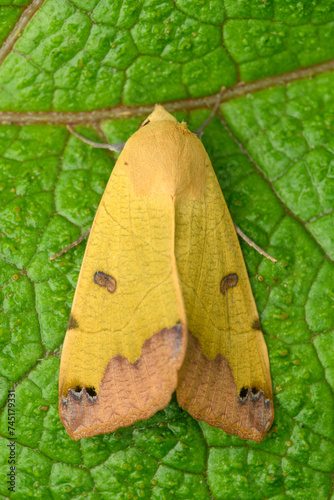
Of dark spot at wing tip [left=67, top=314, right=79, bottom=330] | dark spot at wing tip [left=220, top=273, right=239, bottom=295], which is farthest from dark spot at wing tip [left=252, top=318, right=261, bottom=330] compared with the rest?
dark spot at wing tip [left=67, top=314, right=79, bottom=330]

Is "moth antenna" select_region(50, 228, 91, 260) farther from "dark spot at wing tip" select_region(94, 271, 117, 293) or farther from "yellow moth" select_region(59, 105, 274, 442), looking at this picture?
"dark spot at wing tip" select_region(94, 271, 117, 293)

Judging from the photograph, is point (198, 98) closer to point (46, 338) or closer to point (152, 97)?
point (152, 97)

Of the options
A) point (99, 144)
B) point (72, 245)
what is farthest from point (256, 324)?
point (99, 144)

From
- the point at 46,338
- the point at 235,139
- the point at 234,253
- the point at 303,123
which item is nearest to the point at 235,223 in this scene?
the point at 234,253

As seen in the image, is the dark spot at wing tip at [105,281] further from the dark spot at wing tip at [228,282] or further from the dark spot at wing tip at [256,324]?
the dark spot at wing tip at [256,324]

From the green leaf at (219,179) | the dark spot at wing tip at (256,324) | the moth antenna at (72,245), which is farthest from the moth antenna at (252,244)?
the moth antenna at (72,245)
